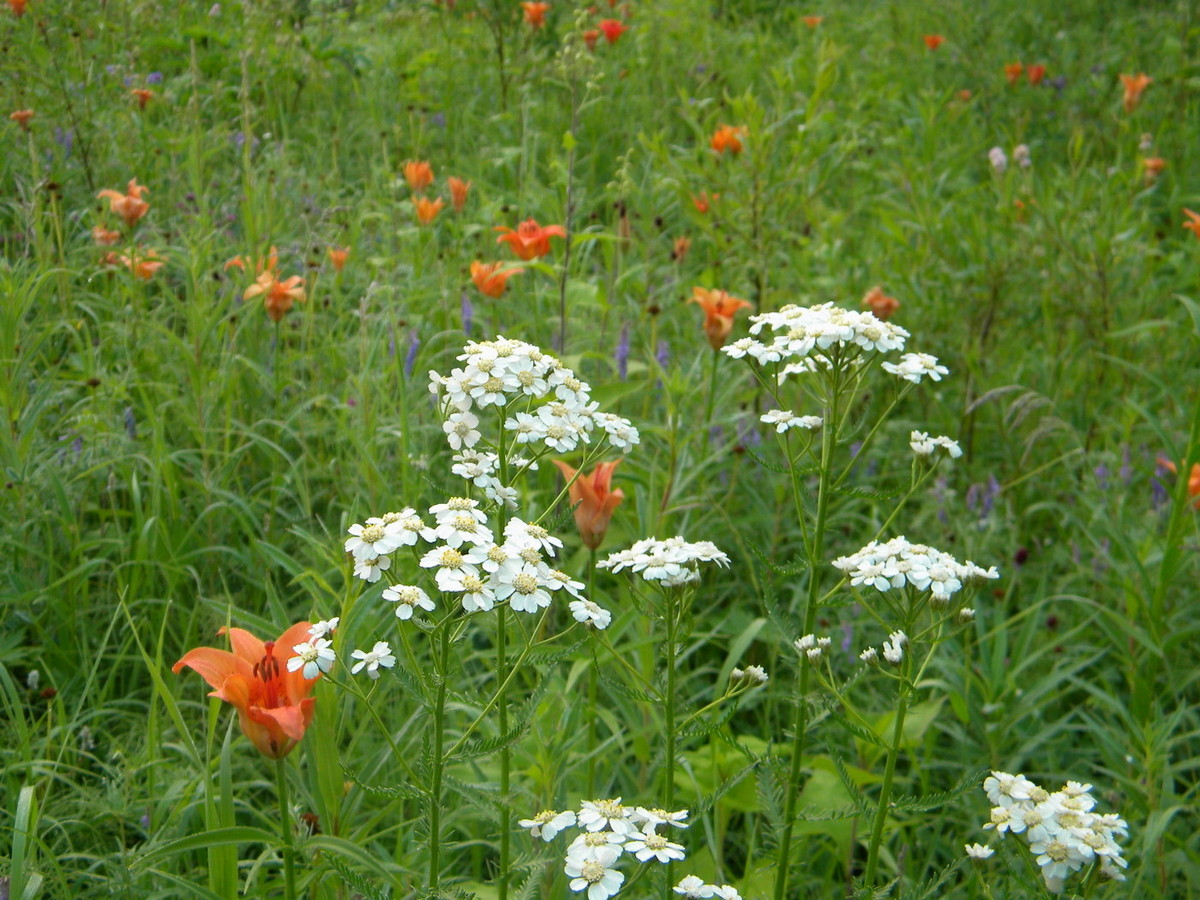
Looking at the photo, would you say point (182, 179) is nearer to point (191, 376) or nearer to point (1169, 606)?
point (191, 376)

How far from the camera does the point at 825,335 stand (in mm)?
1224

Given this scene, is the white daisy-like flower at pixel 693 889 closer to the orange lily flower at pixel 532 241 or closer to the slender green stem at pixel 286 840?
the slender green stem at pixel 286 840

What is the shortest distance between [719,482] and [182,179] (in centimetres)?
209

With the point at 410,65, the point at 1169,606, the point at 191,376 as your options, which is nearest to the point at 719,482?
the point at 1169,606

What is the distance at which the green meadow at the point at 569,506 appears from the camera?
1.25 metres

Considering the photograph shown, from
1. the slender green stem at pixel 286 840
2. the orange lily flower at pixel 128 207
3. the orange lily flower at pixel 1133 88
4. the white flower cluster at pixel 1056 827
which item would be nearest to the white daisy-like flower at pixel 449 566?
the slender green stem at pixel 286 840

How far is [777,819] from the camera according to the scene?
125 cm

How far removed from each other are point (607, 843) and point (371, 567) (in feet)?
1.16

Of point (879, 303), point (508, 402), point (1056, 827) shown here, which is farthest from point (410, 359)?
point (1056, 827)

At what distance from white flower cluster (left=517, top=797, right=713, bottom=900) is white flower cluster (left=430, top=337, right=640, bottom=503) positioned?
1.20 ft

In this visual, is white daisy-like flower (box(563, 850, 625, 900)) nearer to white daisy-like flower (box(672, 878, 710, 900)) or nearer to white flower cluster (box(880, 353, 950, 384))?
white daisy-like flower (box(672, 878, 710, 900))

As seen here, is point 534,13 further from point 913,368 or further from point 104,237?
point 913,368

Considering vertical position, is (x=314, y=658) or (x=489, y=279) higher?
(x=314, y=658)

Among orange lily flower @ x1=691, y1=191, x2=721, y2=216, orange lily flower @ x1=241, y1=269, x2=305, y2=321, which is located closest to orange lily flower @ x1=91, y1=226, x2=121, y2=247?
orange lily flower @ x1=241, y1=269, x2=305, y2=321
